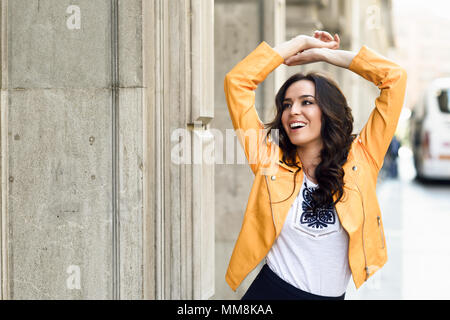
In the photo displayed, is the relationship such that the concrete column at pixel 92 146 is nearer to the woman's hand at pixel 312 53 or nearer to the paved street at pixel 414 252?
the woman's hand at pixel 312 53

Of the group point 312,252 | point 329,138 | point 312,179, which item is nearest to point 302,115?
point 329,138

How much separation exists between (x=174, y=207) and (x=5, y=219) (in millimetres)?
1058

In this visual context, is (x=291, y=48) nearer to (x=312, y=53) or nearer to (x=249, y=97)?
(x=312, y=53)

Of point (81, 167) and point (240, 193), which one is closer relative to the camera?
point (81, 167)

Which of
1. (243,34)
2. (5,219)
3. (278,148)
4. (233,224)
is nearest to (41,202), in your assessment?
(5,219)

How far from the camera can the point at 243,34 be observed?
6.35 metres

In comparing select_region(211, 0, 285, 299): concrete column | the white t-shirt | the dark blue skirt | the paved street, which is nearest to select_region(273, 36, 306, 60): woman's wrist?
the white t-shirt

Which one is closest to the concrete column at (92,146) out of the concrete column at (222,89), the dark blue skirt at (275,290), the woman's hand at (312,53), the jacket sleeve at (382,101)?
the woman's hand at (312,53)

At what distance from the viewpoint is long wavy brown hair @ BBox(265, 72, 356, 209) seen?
235cm

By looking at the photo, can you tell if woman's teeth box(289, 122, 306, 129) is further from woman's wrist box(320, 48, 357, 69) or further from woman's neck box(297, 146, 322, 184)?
woman's wrist box(320, 48, 357, 69)

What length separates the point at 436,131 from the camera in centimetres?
1725

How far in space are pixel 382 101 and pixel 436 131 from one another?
15.7 m

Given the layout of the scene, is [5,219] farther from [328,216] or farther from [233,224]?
[233,224]

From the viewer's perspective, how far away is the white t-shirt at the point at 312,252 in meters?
2.30
